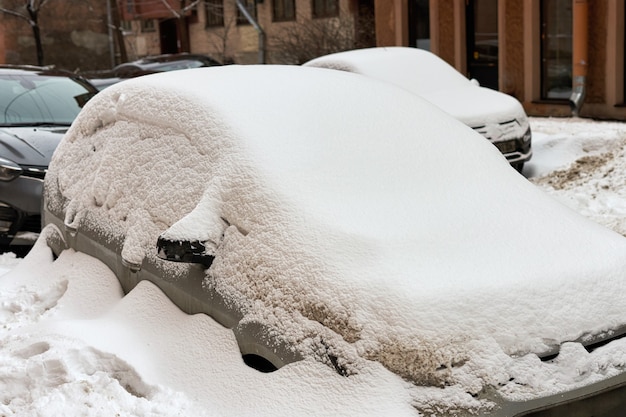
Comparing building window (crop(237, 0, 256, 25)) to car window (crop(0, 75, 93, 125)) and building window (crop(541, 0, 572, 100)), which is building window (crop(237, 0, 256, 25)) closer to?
building window (crop(541, 0, 572, 100))

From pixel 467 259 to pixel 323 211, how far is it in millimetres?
599

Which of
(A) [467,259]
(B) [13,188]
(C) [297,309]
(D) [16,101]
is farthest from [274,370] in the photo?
(D) [16,101]

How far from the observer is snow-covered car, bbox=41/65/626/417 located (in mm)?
3271

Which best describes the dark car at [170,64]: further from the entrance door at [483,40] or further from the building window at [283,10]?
the building window at [283,10]

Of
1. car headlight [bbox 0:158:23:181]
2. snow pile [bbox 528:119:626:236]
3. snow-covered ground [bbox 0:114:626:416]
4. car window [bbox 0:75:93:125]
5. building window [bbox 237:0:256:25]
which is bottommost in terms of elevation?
snow pile [bbox 528:119:626:236]

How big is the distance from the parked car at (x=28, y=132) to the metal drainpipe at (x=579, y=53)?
812cm

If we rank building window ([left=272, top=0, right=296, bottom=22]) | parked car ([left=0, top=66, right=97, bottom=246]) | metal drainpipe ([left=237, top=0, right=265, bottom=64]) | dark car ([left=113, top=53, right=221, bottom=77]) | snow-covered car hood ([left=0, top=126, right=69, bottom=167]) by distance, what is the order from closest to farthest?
parked car ([left=0, top=66, right=97, bottom=246])
snow-covered car hood ([left=0, top=126, right=69, bottom=167])
dark car ([left=113, top=53, right=221, bottom=77])
building window ([left=272, top=0, right=296, bottom=22])
metal drainpipe ([left=237, top=0, right=265, bottom=64])

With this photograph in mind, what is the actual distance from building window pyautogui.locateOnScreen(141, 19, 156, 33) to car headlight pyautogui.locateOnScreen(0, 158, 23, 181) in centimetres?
2612

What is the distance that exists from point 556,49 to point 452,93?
5.65m

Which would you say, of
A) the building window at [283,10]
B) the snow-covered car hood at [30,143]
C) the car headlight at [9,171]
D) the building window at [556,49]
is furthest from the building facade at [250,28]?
the car headlight at [9,171]

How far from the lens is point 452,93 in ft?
38.0

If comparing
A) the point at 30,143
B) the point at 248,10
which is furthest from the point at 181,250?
the point at 248,10

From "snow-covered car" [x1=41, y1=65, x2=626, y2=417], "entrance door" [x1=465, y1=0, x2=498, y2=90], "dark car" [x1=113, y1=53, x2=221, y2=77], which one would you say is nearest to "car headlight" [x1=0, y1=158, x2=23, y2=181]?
"snow-covered car" [x1=41, y1=65, x2=626, y2=417]

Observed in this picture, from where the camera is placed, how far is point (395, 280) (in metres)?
3.40
